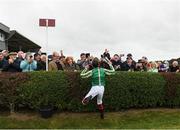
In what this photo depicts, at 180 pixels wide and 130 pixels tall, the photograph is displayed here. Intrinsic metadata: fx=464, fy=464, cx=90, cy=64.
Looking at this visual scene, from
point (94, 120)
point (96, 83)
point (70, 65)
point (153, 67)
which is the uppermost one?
point (70, 65)

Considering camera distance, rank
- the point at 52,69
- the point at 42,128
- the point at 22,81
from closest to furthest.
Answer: the point at 42,128, the point at 22,81, the point at 52,69

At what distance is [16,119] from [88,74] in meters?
2.85

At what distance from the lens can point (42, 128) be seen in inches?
589

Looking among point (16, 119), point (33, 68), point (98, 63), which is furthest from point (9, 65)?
point (98, 63)

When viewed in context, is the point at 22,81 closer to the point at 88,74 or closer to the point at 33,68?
the point at 33,68

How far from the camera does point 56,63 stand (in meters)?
17.6

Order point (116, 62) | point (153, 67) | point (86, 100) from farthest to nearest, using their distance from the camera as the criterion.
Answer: point (153, 67), point (116, 62), point (86, 100)

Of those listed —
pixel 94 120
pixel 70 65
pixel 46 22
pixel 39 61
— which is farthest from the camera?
pixel 70 65

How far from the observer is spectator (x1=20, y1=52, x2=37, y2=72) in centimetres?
1650

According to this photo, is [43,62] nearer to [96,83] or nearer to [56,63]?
[56,63]

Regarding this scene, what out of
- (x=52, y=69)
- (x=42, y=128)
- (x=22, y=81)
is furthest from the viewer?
(x=52, y=69)

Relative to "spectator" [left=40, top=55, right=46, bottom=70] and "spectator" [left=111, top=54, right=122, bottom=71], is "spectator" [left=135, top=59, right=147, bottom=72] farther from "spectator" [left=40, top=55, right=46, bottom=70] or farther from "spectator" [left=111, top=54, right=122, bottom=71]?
"spectator" [left=40, top=55, right=46, bottom=70]

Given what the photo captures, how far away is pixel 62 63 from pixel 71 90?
1.88m

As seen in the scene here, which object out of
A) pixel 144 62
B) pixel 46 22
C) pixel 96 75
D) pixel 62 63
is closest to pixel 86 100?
pixel 96 75
